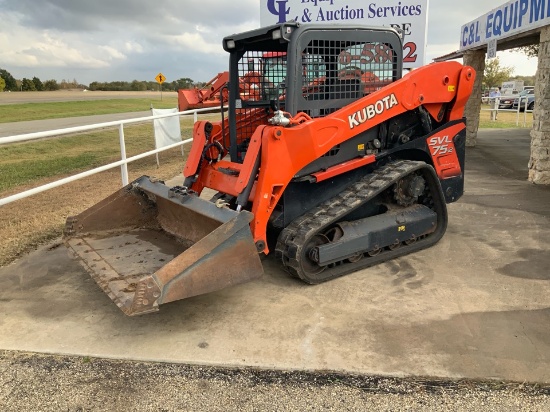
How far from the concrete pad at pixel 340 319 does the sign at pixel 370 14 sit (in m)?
6.40

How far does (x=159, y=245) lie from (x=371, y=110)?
96.9 inches

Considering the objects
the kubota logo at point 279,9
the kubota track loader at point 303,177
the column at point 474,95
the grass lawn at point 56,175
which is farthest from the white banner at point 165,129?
the column at point 474,95

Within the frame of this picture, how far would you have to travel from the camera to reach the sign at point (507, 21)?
8031mm

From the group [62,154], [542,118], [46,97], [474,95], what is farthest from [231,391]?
[46,97]

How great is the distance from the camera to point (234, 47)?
5.21 metres

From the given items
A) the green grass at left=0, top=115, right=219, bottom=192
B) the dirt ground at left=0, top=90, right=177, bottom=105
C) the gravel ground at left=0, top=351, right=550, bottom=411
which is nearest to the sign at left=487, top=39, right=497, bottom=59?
the green grass at left=0, top=115, right=219, bottom=192

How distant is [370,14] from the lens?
421 inches

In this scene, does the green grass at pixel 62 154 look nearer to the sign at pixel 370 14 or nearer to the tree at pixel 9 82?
the sign at pixel 370 14

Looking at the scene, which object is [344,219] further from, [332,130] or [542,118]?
[542,118]

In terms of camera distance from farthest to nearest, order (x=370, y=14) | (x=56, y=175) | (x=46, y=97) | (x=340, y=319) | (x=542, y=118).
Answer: (x=46, y=97) < (x=370, y=14) < (x=56, y=175) < (x=542, y=118) < (x=340, y=319)

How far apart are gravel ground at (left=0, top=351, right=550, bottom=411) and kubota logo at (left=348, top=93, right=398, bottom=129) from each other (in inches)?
98.0

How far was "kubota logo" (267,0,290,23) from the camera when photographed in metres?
11.2

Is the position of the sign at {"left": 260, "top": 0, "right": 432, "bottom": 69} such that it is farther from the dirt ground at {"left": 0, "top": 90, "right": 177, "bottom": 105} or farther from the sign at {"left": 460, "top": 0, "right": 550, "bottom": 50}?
the dirt ground at {"left": 0, "top": 90, "right": 177, "bottom": 105}

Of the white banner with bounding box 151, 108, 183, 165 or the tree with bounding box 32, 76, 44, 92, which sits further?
the tree with bounding box 32, 76, 44, 92
